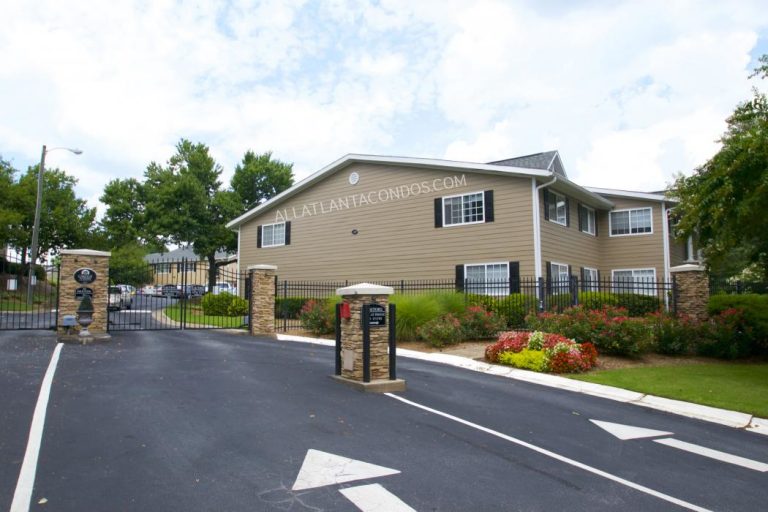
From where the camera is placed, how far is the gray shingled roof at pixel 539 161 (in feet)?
77.3

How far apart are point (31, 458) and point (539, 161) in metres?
21.9

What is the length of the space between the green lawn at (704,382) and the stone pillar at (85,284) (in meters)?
10.9

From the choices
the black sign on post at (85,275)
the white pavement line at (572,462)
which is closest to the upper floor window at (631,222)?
the white pavement line at (572,462)

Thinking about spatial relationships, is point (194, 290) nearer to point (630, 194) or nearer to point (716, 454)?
point (630, 194)

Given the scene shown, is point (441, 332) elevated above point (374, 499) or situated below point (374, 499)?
above

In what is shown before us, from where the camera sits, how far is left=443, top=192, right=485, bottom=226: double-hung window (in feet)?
68.6

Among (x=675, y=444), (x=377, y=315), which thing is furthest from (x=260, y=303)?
(x=675, y=444)

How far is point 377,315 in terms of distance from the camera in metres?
9.32

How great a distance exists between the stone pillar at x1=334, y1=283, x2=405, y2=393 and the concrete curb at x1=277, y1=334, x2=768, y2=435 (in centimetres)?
305

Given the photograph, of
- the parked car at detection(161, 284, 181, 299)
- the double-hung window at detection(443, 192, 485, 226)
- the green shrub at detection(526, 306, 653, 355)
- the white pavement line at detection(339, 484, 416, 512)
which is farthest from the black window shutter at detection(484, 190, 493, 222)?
the white pavement line at detection(339, 484, 416, 512)

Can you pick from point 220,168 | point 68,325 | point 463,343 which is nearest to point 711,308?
point 463,343

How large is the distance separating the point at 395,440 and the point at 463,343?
9.38 metres

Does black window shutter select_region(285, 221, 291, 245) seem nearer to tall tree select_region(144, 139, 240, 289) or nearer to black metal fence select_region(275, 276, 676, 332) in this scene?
black metal fence select_region(275, 276, 676, 332)

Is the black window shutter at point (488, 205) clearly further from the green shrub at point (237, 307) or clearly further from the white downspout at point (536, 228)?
the green shrub at point (237, 307)
